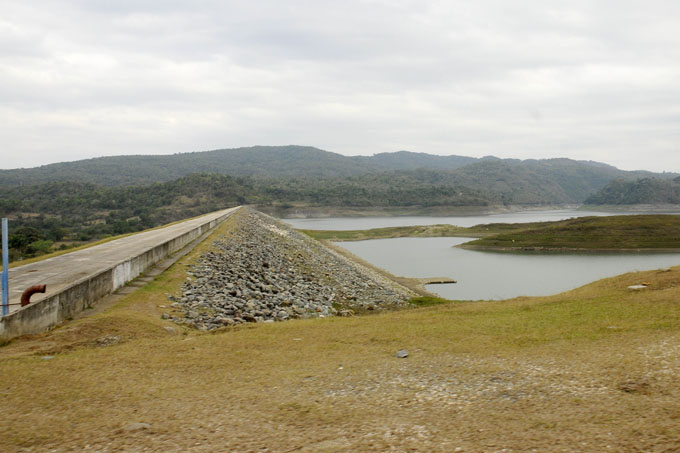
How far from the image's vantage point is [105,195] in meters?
97.1

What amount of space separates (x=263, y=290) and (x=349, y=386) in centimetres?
1199

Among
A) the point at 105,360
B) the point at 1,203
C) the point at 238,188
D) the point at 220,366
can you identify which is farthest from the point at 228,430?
the point at 238,188

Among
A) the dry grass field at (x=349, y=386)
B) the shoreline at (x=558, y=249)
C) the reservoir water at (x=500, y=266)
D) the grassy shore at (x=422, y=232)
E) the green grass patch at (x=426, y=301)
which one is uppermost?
the dry grass field at (x=349, y=386)

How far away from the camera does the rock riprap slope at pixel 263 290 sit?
13953 millimetres

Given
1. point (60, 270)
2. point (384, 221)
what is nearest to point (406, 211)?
point (384, 221)

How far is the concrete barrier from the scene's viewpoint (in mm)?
9078

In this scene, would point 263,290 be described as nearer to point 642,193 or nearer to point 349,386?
point 349,386

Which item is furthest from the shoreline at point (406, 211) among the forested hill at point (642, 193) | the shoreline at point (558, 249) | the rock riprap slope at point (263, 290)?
the rock riprap slope at point (263, 290)

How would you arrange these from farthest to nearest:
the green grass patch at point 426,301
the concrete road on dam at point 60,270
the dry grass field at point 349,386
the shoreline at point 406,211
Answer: the shoreline at point 406,211 < the green grass patch at point 426,301 < the concrete road on dam at point 60,270 < the dry grass field at point 349,386

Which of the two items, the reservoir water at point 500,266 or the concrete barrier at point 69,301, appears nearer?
the concrete barrier at point 69,301

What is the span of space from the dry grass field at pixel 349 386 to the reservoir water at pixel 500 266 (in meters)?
23.1

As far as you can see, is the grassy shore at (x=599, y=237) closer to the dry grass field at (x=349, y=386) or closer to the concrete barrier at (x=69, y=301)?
the dry grass field at (x=349, y=386)

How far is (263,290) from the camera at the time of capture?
743 inches

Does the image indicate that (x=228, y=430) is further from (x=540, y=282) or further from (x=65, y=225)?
(x=65, y=225)
